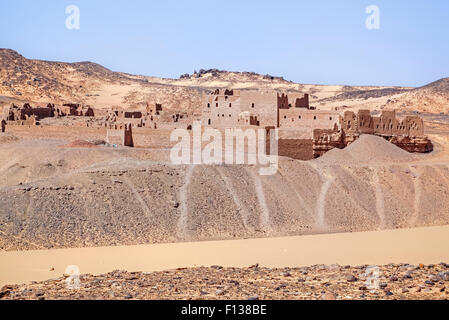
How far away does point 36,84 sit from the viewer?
9231cm

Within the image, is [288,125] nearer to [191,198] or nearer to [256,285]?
[191,198]

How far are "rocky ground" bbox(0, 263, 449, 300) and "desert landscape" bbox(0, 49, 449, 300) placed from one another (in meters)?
0.04

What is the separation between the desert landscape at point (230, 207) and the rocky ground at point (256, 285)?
0.14ft

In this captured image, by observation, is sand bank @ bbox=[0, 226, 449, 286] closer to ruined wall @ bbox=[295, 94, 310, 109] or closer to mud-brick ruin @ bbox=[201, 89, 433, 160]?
mud-brick ruin @ bbox=[201, 89, 433, 160]

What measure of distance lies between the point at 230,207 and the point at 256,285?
11709 millimetres

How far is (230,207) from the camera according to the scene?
23.5m

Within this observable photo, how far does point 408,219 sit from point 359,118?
1346 centimetres

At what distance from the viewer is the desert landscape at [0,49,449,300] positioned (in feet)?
40.5

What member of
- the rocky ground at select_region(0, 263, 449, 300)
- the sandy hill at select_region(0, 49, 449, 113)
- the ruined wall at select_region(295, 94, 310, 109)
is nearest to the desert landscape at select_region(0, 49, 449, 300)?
the rocky ground at select_region(0, 263, 449, 300)

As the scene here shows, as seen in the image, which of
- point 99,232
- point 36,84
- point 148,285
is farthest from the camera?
point 36,84

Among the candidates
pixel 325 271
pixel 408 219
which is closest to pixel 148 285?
pixel 325 271

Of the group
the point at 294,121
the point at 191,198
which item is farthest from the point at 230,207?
the point at 294,121
